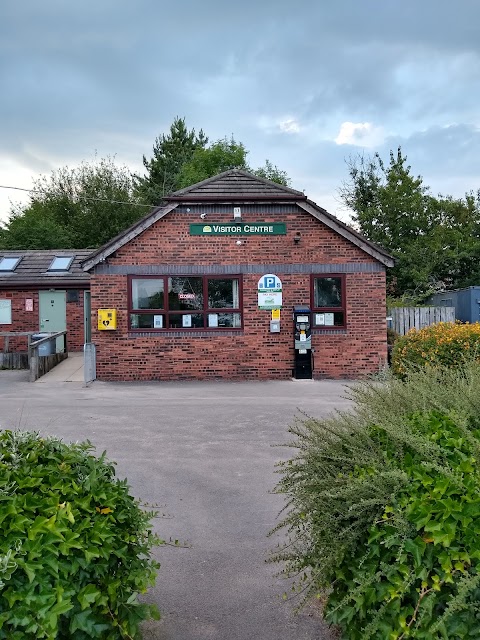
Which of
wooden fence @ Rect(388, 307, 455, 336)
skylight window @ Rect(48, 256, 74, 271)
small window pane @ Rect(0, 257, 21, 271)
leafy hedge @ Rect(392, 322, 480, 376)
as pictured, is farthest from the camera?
skylight window @ Rect(48, 256, 74, 271)

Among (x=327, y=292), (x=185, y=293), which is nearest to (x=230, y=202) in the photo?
(x=185, y=293)

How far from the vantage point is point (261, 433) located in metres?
9.18

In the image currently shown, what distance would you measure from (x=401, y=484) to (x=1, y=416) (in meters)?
9.35

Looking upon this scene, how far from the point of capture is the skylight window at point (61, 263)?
73.5 feet

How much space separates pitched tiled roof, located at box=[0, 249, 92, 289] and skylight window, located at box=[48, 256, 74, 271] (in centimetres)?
13

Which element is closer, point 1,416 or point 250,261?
point 1,416

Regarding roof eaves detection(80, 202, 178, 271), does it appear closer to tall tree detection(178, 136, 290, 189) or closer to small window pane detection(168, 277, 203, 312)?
small window pane detection(168, 277, 203, 312)

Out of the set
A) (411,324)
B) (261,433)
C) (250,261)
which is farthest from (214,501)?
(411,324)

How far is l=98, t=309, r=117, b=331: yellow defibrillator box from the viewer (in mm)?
15680

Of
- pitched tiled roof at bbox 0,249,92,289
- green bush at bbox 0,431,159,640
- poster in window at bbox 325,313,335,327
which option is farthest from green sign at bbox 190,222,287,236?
green bush at bbox 0,431,159,640

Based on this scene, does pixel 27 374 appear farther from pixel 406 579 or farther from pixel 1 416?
pixel 406 579

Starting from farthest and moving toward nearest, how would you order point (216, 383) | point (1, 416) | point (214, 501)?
point (216, 383) → point (1, 416) → point (214, 501)

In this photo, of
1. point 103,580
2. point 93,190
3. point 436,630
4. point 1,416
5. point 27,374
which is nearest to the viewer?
point 436,630

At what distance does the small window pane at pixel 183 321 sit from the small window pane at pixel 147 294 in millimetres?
449
